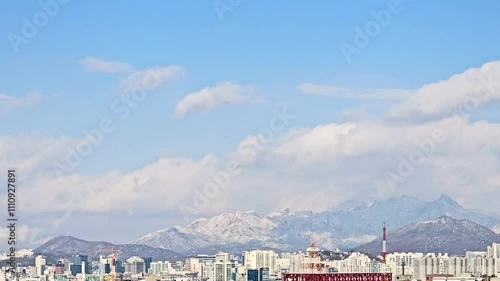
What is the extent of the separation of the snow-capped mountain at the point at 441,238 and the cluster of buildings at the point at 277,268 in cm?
4852

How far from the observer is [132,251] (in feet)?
533

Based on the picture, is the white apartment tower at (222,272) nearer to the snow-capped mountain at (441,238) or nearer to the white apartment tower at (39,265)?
the white apartment tower at (39,265)

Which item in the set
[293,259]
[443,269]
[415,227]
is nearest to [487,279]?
[443,269]

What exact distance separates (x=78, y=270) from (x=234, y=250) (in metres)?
79.2

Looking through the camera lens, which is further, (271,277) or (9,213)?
(271,277)

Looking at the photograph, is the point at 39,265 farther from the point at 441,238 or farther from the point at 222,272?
the point at 441,238

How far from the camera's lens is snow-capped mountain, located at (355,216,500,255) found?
162250 mm

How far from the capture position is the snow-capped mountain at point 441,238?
162250 millimetres

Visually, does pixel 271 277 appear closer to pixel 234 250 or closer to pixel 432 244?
pixel 432 244

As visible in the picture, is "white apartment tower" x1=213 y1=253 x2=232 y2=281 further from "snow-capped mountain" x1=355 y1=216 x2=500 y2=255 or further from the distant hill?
"snow-capped mountain" x1=355 y1=216 x2=500 y2=255

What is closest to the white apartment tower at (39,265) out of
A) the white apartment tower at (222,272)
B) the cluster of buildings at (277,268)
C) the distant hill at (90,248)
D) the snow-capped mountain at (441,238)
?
the cluster of buildings at (277,268)

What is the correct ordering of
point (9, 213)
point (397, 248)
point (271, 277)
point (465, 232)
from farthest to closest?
point (465, 232)
point (397, 248)
point (271, 277)
point (9, 213)

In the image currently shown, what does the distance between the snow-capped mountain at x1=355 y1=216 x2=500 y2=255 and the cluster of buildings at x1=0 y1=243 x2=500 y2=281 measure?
159 feet

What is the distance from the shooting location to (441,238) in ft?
575
